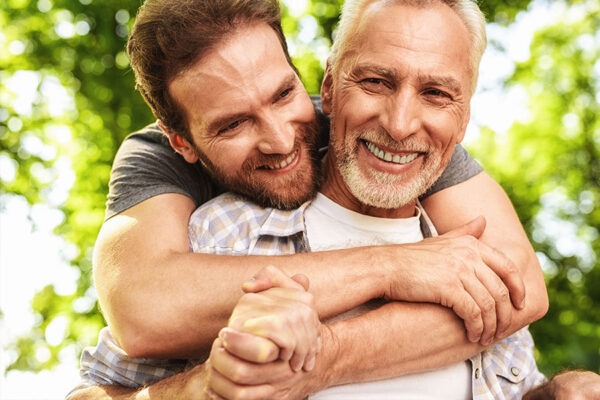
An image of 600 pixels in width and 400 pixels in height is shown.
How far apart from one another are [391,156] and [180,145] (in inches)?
33.0

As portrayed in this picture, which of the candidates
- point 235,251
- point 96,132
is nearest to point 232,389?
point 235,251

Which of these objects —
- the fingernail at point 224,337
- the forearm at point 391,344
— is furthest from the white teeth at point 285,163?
the fingernail at point 224,337

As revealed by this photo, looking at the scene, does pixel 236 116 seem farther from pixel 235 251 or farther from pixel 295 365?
pixel 295 365

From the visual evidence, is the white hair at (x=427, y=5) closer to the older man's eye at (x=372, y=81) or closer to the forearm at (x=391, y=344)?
Result: the older man's eye at (x=372, y=81)

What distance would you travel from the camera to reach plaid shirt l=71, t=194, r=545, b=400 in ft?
8.50

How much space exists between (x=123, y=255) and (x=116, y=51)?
5.21m

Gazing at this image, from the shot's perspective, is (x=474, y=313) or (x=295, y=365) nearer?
(x=295, y=365)

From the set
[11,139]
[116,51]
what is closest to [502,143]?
[116,51]

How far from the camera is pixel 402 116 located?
257 cm

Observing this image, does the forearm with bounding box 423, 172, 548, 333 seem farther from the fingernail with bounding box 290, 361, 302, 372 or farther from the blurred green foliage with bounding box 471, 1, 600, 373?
the blurred green foliage with bounding box 471, 1, 600, 373

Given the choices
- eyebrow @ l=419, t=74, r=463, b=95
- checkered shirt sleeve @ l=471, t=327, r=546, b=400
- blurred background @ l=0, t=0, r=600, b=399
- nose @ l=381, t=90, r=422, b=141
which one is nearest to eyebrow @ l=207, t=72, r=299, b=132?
nose @ l=381, t=90, r=422, b=141

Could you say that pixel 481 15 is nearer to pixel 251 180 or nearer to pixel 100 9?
pixel 251 180

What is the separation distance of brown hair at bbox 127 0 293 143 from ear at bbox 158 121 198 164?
29 mm

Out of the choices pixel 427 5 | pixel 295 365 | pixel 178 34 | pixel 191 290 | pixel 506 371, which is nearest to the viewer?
Answer: pixel 295 365
